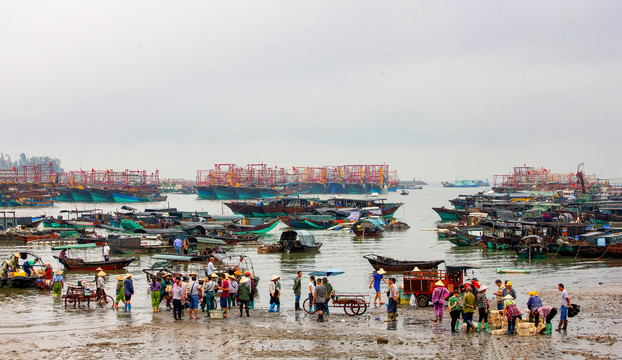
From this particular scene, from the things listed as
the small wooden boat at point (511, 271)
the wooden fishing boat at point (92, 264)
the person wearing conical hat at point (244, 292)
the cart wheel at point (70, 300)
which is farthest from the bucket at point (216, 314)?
the small wooden boat at point (511, 271)

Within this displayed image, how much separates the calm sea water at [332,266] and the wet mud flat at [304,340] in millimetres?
1355

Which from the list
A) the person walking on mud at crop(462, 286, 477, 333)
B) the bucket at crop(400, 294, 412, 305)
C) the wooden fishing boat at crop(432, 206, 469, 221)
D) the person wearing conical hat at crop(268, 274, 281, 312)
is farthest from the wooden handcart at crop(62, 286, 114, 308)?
the wooden fishing boat at crop(432, 206, 469, 221)

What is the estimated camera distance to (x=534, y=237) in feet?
127

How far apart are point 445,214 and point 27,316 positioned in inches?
2575

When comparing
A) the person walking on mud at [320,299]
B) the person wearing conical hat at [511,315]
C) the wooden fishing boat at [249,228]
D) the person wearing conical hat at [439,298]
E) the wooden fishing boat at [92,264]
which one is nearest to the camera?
the person wearing conical hat at [511,315]

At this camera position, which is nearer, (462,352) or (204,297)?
(462,352)

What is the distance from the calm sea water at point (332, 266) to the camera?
1883cm

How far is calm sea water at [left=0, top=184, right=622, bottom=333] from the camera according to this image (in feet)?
61.8

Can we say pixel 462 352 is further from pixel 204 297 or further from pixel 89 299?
pixel 89 299

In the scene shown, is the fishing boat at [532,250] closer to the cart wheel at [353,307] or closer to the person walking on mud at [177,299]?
the cart wheel at [353,307]

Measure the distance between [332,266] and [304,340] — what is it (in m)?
19.5

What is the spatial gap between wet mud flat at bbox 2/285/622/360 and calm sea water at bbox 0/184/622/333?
136 cm

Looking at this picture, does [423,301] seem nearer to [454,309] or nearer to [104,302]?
[454,309]

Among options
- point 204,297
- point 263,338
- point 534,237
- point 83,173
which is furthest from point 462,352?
point 83,173
